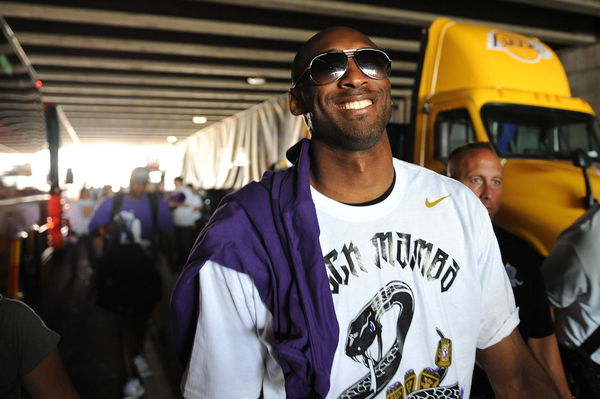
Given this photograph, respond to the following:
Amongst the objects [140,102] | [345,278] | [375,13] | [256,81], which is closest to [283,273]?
[345,278]

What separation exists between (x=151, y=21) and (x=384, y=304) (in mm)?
8643

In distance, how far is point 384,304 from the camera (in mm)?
1487

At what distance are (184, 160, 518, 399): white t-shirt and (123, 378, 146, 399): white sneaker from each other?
10.2 feet

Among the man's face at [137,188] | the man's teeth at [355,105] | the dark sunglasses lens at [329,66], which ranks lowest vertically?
the man's face at [137,188]

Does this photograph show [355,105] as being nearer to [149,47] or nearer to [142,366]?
[142,366]

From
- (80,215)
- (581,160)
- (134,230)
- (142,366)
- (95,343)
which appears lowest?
(95,343)

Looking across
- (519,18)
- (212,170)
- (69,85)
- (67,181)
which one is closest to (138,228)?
(67,181)

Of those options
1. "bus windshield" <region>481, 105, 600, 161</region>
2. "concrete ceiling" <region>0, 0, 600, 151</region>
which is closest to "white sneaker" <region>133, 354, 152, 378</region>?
"bus windshield" <region>481, 105, 600, 161</region>

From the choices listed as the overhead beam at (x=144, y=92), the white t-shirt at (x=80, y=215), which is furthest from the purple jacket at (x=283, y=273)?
the overhead beam at (x=144, y=92)

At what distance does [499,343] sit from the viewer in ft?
5.59

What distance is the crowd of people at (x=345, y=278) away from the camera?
1.41 m

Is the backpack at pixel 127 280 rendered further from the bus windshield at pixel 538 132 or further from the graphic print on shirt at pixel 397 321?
the bus windshield at pixel 538 132

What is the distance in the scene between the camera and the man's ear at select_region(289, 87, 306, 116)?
1787 millimetres

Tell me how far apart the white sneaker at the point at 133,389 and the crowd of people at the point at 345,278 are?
2.51 meters
